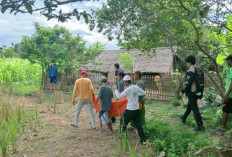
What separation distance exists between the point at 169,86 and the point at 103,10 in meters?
6.78

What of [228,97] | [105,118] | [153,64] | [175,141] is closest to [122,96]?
[105,118]

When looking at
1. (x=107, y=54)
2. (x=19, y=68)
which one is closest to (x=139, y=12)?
(x=19, y=68)

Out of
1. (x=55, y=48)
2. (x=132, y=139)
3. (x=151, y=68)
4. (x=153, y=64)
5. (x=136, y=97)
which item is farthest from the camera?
(x=153, y=64)

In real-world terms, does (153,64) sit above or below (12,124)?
above

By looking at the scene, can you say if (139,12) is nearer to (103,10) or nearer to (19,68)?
(103,10)

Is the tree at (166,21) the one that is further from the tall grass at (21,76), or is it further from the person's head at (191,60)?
the tall grass at (21,76)

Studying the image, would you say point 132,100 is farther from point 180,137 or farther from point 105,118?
point 180,137

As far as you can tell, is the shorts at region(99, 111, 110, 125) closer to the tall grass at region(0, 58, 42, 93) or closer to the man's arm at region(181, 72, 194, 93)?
the man's arm at region(181, 72, 194, 93)

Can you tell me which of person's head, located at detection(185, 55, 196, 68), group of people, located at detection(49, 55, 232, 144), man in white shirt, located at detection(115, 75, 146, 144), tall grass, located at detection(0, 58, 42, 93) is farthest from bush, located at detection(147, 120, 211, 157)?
tall grass, located at detection(0, 58, 42, 93)

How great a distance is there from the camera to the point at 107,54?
2338 cm

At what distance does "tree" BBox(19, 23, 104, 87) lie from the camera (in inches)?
540

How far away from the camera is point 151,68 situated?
749 inches

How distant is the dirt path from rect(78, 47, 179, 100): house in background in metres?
3.74

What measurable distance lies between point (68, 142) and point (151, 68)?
14.1m
